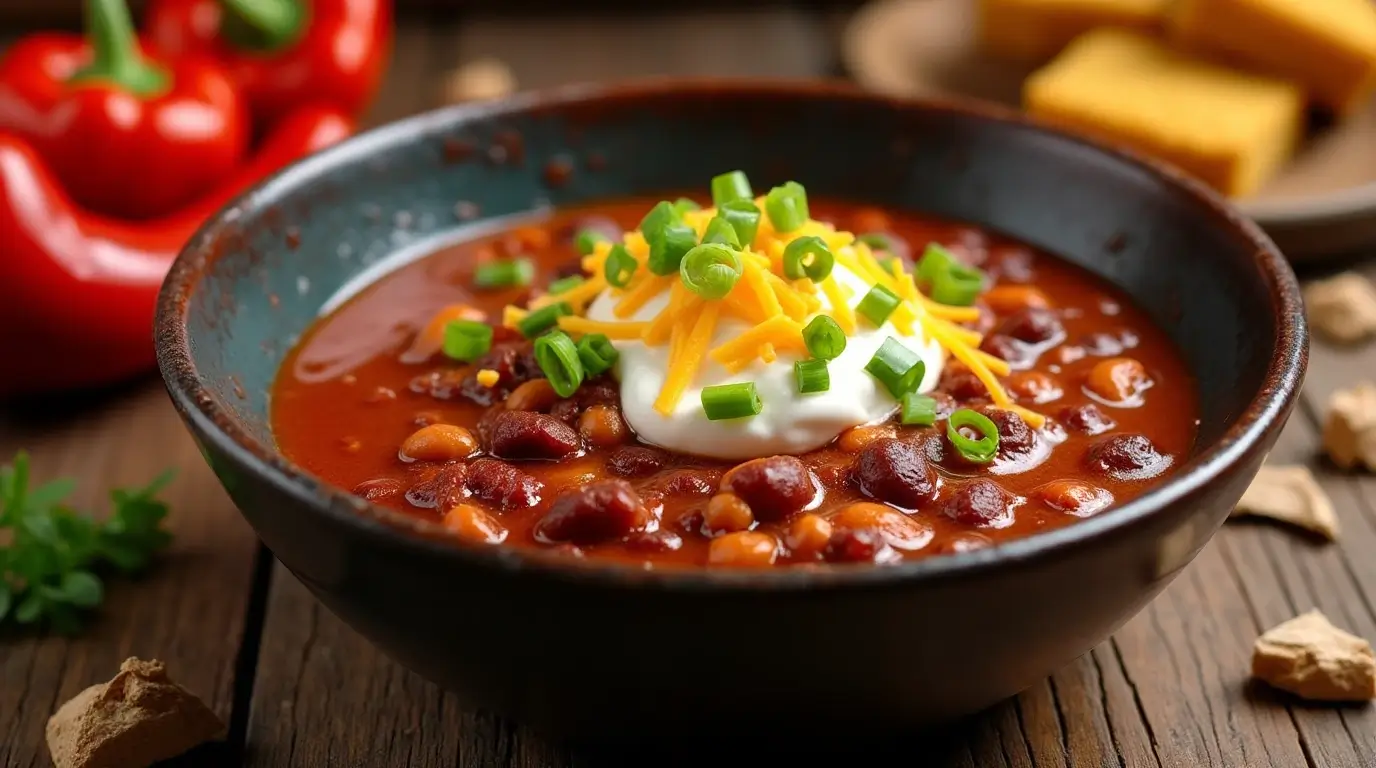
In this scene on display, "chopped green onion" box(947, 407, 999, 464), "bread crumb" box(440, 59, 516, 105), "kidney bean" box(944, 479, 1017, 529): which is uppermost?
"kidney bean" box(944, 479, 1017, 529)

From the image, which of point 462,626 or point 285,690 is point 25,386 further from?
point 462,626

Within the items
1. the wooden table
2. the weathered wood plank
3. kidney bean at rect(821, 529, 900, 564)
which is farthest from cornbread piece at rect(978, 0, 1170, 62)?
kidney bean at rect(821, 529, 900, 564)

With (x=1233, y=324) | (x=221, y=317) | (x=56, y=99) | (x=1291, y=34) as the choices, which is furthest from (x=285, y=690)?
(x=1291, y=34)

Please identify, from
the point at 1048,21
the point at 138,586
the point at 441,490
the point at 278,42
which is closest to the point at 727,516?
the point at 441,490

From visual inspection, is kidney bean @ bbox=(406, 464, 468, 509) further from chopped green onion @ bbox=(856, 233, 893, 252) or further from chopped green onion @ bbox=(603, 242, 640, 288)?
chopped green onion @ bbox=(856, 233, 893, 252)

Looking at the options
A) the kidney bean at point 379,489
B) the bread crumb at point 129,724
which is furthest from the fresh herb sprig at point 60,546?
the kidney bean at point 379,489

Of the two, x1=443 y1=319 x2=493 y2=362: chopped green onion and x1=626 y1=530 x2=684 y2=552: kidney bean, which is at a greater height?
x1=626 y1=530 x2=684 y2=552: kidney bean

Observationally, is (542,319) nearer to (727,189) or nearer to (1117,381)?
(727,189)
